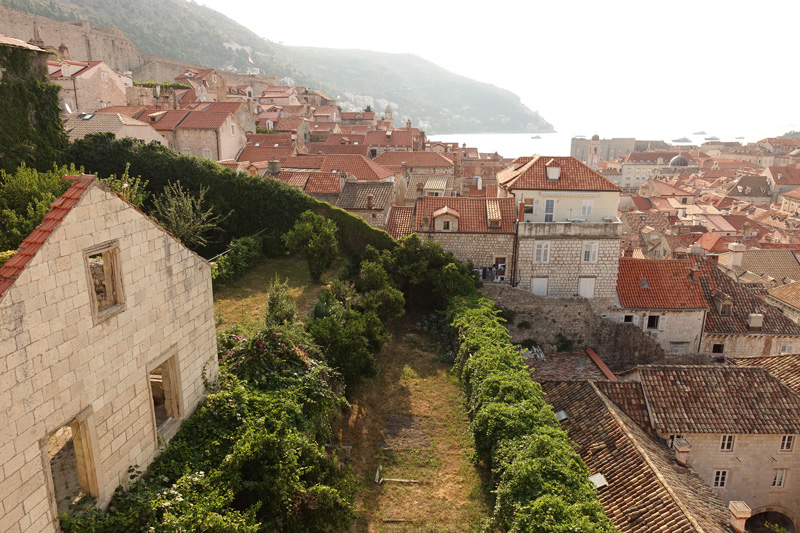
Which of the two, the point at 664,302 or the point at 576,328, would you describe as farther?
the point at 576,328

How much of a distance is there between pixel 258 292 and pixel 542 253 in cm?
1623

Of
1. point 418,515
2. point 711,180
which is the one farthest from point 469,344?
point 711,180

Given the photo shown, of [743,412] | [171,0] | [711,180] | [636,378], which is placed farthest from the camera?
[171,0]

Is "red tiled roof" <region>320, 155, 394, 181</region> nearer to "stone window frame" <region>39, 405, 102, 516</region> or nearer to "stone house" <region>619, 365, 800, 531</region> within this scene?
"stone house" <region>619, 365, 800, 531</region>

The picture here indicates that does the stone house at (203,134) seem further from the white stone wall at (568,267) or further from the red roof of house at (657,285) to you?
the red roof of house at (657,285)

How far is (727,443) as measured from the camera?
17797 millimetres

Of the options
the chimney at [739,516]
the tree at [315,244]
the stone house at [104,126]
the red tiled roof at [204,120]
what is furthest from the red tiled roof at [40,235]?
the red tiled roof at [204,120]

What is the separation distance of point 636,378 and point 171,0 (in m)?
200

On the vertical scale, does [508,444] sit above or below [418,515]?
above

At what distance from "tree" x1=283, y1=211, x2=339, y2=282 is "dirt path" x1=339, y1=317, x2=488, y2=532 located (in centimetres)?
501

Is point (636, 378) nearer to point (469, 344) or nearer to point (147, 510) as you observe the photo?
point (469, 344)

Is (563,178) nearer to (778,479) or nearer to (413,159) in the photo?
(778,479)

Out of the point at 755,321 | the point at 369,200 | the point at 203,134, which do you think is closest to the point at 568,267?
the point at 755,321

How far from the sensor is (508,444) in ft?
46.9
